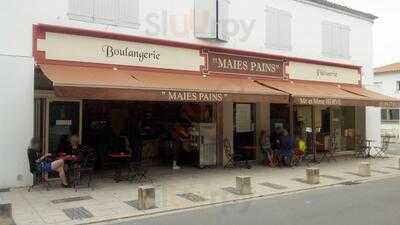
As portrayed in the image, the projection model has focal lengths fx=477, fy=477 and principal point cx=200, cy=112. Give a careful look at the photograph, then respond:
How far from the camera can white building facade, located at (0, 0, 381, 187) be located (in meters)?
11.0

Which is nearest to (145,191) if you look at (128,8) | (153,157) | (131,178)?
(131,178)

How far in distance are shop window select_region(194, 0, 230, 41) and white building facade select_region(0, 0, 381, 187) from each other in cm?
3

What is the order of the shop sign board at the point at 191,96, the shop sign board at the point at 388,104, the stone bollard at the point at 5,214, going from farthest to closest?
the shop sign board at the point at 388,104 → the shop sign board at the point at 191,96 → the stone bollard at the point at 5,214

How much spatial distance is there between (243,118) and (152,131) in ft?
10.3

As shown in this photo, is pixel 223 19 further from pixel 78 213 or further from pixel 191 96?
pixel 78 213

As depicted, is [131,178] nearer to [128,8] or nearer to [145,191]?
[145,191]

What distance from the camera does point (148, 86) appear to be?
1147cm

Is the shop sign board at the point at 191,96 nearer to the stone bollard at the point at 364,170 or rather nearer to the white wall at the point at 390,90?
the stone bollard at the point at 364,170

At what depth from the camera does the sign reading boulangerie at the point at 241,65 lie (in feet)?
48.3

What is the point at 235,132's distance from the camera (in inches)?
632

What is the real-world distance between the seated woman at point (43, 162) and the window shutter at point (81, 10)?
127 inches

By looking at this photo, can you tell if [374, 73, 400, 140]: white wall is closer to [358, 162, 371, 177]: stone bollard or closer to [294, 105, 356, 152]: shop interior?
[294, 105, 356, 152]: shop interior

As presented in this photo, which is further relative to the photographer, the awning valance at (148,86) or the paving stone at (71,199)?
the awning valance at (148,86)

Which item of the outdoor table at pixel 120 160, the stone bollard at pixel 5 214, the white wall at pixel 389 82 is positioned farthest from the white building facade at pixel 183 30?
the white wall at pixel 389 82
